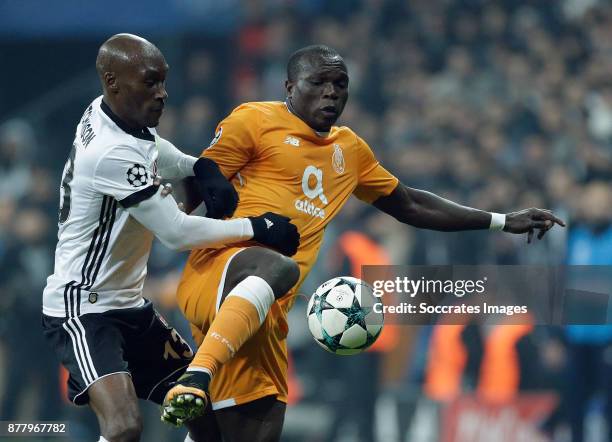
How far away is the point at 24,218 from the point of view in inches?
342

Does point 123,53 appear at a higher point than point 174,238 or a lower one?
higher

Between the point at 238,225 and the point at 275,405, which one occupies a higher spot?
the point at 238,225

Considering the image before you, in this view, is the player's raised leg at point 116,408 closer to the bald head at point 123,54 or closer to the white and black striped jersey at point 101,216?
the white and black striped jersey at point 101,216

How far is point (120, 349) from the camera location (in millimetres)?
3965

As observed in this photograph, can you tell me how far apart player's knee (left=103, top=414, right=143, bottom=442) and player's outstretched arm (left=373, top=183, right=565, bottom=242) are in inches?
63.8

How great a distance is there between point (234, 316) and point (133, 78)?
955mm

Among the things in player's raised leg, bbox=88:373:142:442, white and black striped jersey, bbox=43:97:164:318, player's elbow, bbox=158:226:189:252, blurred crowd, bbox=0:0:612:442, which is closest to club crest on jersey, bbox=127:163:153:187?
white and black striped jersey, bbox=43:97:164:318

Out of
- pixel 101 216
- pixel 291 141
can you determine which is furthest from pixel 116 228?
pixel 291 141

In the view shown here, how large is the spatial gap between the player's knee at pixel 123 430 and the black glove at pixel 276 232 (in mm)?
814

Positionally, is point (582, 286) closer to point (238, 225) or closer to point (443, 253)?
point (443, 253)

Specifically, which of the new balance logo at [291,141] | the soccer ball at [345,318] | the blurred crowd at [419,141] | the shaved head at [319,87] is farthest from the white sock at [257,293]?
the blurred crowd at [419,141]

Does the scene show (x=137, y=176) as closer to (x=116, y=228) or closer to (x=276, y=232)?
(x=116, y=228)

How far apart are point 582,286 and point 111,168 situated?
347 cm

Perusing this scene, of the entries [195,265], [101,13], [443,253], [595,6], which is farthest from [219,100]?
[195,265]
